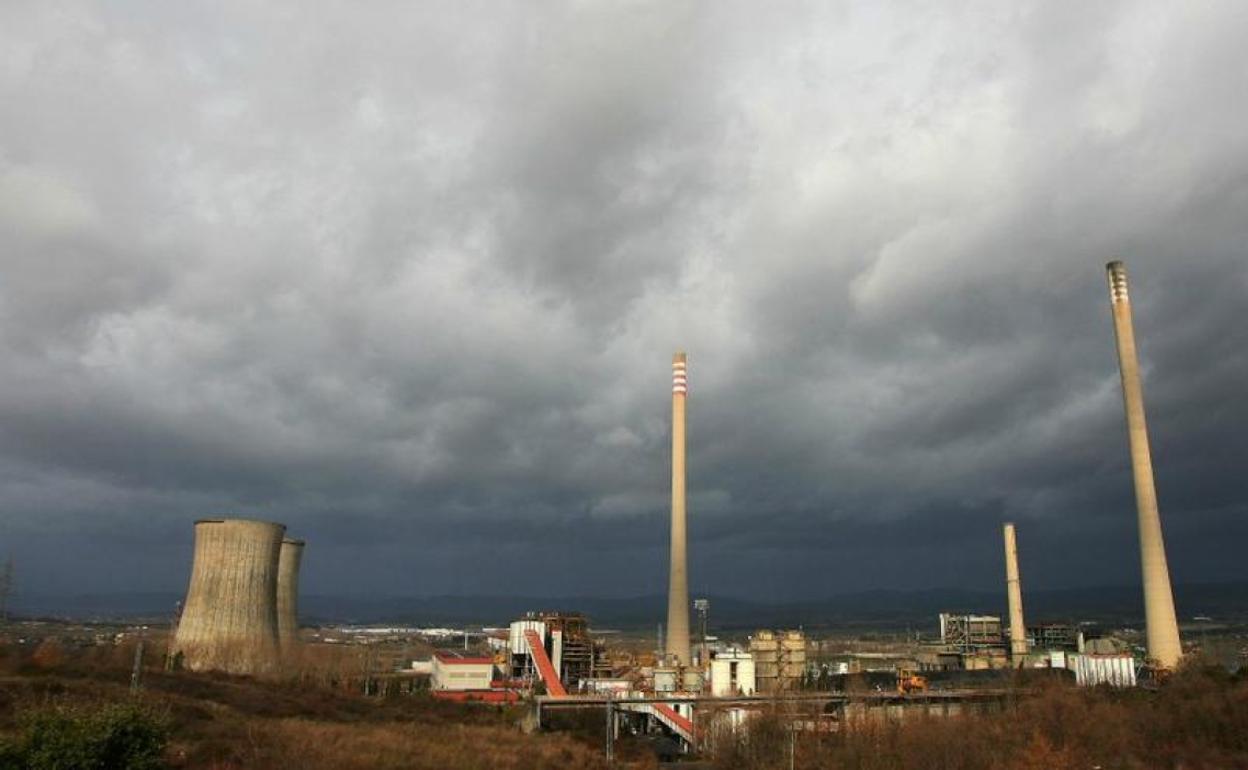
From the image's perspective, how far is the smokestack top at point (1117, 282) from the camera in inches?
2170

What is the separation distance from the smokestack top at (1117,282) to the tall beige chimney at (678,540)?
93.9 ft

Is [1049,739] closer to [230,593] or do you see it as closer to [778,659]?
[778,659]

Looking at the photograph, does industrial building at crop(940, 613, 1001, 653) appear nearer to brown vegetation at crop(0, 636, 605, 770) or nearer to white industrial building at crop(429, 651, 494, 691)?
white industrial building at crop(429, 651, 494, 691)

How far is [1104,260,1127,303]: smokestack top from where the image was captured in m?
55.1

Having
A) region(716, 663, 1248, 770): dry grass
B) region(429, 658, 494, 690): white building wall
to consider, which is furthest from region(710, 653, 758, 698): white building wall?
region(429, 658, 494, 690): white building wall

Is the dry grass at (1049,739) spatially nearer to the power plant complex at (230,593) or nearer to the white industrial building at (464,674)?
the power plant complex at (230,593)

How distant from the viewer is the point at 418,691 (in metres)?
57.6

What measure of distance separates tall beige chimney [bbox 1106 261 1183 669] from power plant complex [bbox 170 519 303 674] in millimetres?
45446

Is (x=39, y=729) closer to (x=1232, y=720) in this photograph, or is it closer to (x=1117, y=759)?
(x=1117, y=759)

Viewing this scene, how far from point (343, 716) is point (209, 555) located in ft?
30.4

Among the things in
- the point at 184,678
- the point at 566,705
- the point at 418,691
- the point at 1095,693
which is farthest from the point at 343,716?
the point at 1095,693

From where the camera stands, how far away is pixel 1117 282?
5538 centimetres

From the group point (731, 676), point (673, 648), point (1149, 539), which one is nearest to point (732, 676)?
point (731, 676)

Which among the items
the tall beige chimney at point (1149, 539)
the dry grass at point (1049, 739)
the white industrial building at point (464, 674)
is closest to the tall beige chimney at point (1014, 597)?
the tall beige chimney at point (1149, 539)
